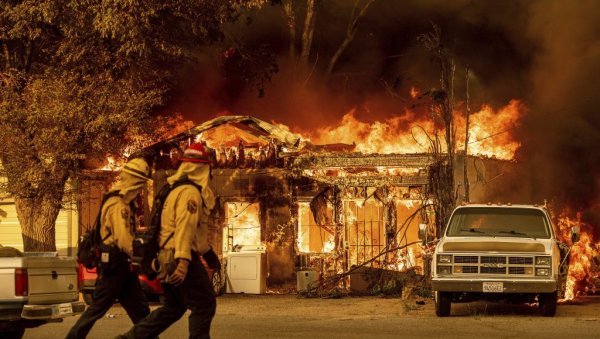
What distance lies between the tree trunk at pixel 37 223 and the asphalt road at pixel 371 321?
4319 mm

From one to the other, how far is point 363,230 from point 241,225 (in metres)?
3.15

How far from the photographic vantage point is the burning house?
2400cm

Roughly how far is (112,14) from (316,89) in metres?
20.4

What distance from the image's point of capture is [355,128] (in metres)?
27.2

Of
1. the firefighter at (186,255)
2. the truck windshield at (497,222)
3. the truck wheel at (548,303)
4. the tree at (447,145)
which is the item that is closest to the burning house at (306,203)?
the tree at (447,145)

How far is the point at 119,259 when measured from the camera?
1048cm

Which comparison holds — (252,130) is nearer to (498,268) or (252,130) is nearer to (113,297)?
(498,268)

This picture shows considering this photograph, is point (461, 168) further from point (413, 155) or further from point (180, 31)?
point (180, 31)

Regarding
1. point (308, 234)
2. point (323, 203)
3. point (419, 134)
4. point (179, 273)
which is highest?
point (419, 134)

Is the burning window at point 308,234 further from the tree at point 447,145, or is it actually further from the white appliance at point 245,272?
the tree at point 447,145

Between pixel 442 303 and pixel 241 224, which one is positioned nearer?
pixel 442 303

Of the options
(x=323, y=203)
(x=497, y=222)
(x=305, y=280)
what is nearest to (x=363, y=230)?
(x=323, y=203)

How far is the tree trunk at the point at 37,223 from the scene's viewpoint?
23688 mm

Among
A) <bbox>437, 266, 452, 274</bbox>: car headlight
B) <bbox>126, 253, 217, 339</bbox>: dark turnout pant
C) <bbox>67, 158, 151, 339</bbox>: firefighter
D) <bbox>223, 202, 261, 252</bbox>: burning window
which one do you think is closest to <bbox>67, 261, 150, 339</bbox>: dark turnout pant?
<bbox>67, 158, 151, 339</bbox>: firefighter
